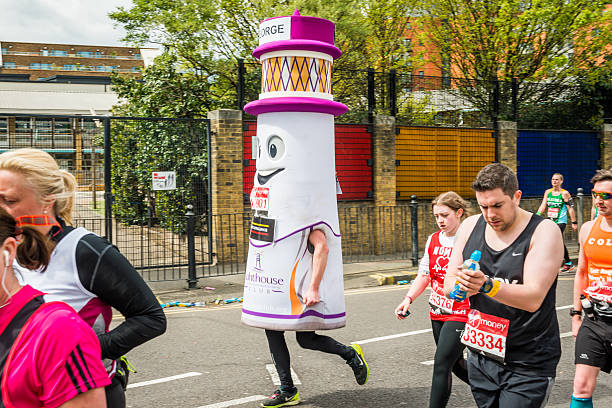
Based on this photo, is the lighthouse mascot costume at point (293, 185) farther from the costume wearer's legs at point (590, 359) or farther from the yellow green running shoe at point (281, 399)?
the costume wearer's legs at point (590, 359)

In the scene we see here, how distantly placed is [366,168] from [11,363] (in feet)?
41.4

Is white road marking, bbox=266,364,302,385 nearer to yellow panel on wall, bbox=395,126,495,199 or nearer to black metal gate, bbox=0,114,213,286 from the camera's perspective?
black metal gate, bbox=0,114,213,286

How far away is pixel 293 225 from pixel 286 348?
1.01m

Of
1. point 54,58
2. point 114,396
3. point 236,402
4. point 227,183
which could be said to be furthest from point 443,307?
point 54,58

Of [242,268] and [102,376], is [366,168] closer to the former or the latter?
[242,268]

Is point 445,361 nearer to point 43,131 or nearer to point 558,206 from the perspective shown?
point 558,206

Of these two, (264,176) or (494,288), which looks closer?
(494,288)

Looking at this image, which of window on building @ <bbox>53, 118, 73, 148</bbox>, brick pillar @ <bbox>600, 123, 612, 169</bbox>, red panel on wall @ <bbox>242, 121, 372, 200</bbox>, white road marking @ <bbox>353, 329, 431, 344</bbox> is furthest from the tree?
window on building @ <bbox>53, 118, 73, 148</bbox>

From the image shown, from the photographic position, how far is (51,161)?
8.64 feet

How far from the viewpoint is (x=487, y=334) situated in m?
3.21

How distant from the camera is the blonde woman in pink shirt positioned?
1733 mm

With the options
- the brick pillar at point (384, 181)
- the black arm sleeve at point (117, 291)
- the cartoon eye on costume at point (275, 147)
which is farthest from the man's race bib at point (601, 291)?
the brick pillar at point (384, 181)

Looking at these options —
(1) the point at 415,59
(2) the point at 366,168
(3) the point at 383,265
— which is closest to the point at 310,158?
(3) the point at 383,265

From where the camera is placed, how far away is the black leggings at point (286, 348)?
498 centimetres
